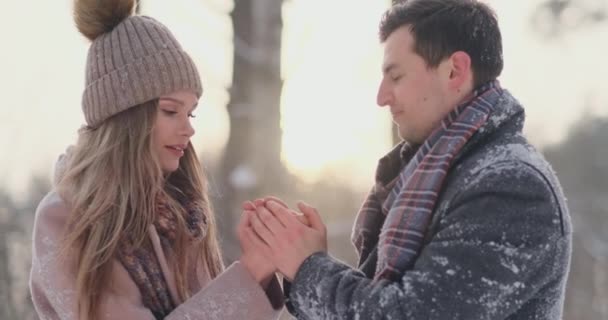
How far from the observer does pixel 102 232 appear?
2.52 metres

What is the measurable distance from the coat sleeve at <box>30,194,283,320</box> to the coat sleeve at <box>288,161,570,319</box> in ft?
1.48

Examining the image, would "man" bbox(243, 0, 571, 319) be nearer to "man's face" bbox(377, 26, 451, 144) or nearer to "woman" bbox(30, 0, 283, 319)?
"man's face" bbox(377, 26, 451, 144)

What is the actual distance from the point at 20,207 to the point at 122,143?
718 cm

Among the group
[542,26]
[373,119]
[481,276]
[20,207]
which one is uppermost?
[481,276]

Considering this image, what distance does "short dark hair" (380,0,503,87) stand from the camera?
7.63 ft

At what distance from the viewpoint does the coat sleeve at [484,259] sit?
→ 2.07 m

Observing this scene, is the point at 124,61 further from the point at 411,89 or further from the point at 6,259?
the point at 6,259

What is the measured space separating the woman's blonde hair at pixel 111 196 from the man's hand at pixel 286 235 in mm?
288

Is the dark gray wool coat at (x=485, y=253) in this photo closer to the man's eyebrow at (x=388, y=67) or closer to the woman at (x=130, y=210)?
the man's eyebrow at (x=388, y=67)

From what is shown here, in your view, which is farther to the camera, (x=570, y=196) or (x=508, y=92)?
(x=570, y=196)

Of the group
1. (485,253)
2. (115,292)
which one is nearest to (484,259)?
(485,253)

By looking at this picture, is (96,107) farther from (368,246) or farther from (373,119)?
(373,119)

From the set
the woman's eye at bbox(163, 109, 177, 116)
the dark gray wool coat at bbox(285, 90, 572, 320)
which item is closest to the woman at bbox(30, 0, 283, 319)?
the woman's eye at bbox(163, 109, 177, 116)

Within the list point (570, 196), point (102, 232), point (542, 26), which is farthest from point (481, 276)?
point (570, 196)
